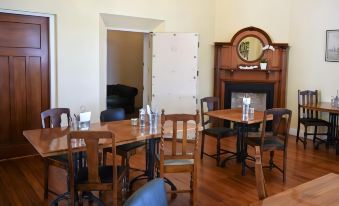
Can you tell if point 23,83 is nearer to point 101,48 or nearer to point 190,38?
point 101,48

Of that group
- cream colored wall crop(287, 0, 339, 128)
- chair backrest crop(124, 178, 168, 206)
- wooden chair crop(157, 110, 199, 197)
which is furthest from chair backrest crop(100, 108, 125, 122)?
cream colored wall crop(287, 0, 339, 128)

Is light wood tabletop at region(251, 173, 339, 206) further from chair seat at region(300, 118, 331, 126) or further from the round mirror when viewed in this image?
the round mirror

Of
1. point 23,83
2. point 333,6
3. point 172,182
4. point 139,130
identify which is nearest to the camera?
point 139,130

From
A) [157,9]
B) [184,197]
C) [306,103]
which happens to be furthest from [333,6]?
[184,197]

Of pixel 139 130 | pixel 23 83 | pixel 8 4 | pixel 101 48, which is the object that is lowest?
pixel 139 130

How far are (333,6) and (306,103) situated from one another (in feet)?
5.56

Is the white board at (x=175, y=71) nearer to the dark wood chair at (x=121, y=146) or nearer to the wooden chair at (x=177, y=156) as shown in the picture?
the dark wood chair at (x=121, y=146)

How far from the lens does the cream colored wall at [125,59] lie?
9.21m

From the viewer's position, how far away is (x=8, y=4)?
4410 mm

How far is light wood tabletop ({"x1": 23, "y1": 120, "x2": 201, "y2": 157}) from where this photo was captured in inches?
105

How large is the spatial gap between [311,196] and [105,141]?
170cm

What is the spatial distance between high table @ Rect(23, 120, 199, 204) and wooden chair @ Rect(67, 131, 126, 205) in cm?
12

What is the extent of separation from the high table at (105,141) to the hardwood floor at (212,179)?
0.45 metres

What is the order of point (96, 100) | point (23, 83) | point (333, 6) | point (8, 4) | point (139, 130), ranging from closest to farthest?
point (139, 130)
point (8, 4)
point (23, 83)
point (96, 100)
point (333, 6)
